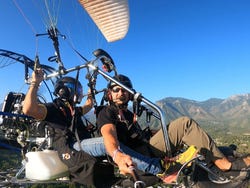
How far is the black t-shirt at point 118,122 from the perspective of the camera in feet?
15.3

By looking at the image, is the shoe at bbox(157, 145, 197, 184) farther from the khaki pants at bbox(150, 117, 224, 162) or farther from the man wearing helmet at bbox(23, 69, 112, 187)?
the man wearing helmet at bbox(23, 69, 112, 187)

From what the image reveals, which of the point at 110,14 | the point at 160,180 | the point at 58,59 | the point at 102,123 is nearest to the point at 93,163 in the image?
the point at 102,123

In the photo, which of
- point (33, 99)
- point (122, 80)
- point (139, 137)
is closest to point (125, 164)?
point (139, 137)

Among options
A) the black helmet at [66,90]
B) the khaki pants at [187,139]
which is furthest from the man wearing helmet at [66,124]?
the khaki pants at [187,139]

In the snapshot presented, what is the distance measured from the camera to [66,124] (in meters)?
5.41

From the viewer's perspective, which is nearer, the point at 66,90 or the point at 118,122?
the point at 118,122

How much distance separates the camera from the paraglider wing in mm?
7207

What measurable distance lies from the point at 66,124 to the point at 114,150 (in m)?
1.47

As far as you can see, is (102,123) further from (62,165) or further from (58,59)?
(58,59)

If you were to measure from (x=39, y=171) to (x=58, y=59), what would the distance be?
5.49 ft

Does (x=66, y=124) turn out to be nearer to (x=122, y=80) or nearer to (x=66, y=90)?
(x=66, y=90)

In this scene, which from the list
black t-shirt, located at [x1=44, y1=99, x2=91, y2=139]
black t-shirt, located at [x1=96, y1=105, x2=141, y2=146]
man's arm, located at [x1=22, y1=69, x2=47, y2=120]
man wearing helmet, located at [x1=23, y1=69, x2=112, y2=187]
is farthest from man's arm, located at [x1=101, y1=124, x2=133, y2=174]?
man's arm, located at [x1=22, y1=69, x2=47, y2=120]

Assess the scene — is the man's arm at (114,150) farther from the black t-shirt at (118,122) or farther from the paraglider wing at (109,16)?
the paraglider wing at (109,16)

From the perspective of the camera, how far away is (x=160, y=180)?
14.5 ft
